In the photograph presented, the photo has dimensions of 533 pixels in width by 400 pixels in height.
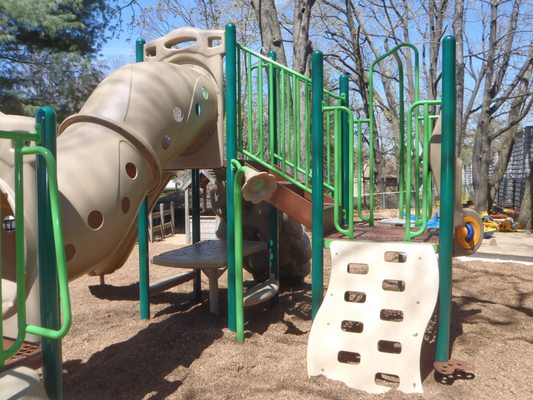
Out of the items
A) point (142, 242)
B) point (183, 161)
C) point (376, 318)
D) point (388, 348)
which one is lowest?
point (388, 348)

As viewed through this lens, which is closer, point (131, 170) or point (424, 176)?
point (131, 170)

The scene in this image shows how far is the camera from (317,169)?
A: 3.60 m

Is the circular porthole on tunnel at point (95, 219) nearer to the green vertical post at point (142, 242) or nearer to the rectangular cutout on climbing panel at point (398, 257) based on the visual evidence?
the green vertical post at point (142, 242)

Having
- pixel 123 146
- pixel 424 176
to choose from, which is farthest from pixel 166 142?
pixel 424 176

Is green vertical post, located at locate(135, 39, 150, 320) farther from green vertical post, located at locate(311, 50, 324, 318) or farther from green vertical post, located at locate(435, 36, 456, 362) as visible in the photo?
green vertical post, located at locate(435, 36, 456, 362)

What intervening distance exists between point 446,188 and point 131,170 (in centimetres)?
212

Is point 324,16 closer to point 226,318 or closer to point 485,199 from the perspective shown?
point 485,199

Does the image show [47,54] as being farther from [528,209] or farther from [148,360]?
[528,209]

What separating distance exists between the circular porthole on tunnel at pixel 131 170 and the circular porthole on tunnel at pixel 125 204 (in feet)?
0.55

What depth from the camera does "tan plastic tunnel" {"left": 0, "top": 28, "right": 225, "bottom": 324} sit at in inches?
102

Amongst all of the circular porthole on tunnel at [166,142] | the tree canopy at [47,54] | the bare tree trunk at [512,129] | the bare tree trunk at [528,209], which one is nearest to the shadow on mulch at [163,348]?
the circular porthole on tunnel at [166,142]

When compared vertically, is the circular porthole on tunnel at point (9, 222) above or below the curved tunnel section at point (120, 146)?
below

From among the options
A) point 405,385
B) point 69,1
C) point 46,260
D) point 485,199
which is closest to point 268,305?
point 405,385

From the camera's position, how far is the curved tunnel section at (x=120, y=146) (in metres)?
2.70
